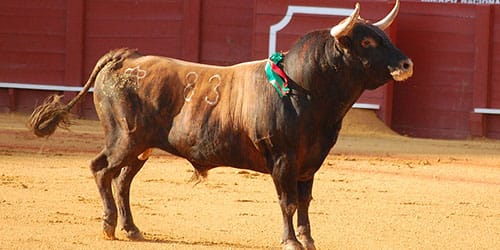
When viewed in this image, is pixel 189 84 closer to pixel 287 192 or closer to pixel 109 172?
pixel 109 172

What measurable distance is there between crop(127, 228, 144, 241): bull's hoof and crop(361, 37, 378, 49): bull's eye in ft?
4.81

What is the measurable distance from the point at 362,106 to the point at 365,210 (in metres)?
6.20

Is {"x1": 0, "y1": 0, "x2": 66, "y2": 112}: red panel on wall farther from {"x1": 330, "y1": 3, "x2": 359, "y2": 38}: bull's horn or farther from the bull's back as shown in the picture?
{"x1": 330, "y1": 3, "x2": 359, "y2": 38}: bull's horn

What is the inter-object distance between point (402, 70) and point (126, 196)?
1.60 m

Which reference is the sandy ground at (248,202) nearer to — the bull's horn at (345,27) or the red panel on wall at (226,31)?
the bull's horn at (345,27)

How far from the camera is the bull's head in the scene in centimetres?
530

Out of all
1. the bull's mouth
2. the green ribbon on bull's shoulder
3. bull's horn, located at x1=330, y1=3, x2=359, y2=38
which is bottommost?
the green ribbon on bull's shoulder

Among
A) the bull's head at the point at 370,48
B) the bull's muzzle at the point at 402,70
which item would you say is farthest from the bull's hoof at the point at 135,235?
the bull's muzzle at the point at 402,70

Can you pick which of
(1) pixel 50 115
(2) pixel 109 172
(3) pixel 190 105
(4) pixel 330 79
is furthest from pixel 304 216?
(1) pixel 50 115

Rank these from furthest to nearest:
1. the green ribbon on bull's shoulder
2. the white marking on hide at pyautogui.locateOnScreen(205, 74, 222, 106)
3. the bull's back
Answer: the white marking on hide at pyautogui.locateOnScreen(205, 74, 222, 106) → the bull's back → the green ribbon on bull's shoulder

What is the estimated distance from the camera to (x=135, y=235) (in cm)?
580

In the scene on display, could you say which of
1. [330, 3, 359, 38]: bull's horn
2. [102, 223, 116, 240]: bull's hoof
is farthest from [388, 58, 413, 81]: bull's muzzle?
[102, 223, 116, 240]: bull's hoof

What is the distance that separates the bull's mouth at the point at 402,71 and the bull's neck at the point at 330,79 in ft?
0.66

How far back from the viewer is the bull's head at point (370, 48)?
5.30 meters
